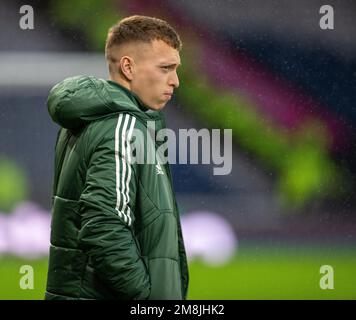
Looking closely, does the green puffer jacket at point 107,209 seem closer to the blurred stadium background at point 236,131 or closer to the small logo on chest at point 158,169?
the small logo on chest at point 158,169

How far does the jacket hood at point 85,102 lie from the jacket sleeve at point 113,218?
7 centimetres

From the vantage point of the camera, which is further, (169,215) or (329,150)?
(329,150)

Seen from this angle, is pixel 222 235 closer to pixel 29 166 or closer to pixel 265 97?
pixel 265 97

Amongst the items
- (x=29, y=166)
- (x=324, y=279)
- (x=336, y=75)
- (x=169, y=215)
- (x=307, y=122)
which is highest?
(x=336, y=75)

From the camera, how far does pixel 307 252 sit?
3.55 meters

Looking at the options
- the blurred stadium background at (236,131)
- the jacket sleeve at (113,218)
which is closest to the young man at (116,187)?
the jacket sleeve at (113,218)

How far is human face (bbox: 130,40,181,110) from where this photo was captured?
1.88 m

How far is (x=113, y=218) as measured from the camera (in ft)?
5.38

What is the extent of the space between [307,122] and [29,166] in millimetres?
1349

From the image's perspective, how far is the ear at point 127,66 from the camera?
1872 millimetres

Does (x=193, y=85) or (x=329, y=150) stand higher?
(x=193, y=85)

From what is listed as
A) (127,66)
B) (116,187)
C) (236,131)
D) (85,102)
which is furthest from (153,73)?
(236,131)
